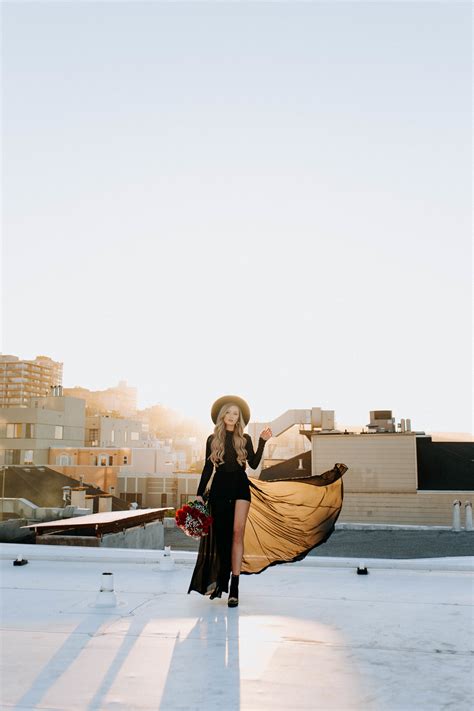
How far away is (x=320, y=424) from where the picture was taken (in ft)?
130

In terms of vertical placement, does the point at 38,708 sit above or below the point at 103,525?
above

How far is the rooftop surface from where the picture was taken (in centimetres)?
287

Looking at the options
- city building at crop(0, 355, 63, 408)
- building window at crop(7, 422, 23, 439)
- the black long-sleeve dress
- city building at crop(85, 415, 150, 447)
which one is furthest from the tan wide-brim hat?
city building at crop(0, 355, 63, 408)

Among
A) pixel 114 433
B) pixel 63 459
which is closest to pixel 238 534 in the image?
pixel 63 459

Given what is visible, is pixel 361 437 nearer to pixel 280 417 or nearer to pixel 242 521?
pixel 280 417

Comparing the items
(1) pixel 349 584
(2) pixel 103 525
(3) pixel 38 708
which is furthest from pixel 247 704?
(2) pixel 103 525

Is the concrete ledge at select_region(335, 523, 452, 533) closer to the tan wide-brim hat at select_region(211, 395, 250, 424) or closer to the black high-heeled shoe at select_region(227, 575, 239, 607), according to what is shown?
the tan wide-brim hat at select_region(211, 395, 250, 424)

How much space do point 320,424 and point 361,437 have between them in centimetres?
581

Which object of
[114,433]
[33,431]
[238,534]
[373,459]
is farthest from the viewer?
[114,433]

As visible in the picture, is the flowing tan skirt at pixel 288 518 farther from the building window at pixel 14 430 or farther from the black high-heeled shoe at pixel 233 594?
the building window at pixel 14 430

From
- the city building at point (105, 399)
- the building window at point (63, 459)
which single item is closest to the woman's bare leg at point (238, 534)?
the building window at point (63, 459)

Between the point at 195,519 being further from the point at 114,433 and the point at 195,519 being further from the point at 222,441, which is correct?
the point at 114,433

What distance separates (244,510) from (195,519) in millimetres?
417

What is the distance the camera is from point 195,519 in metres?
5.29
